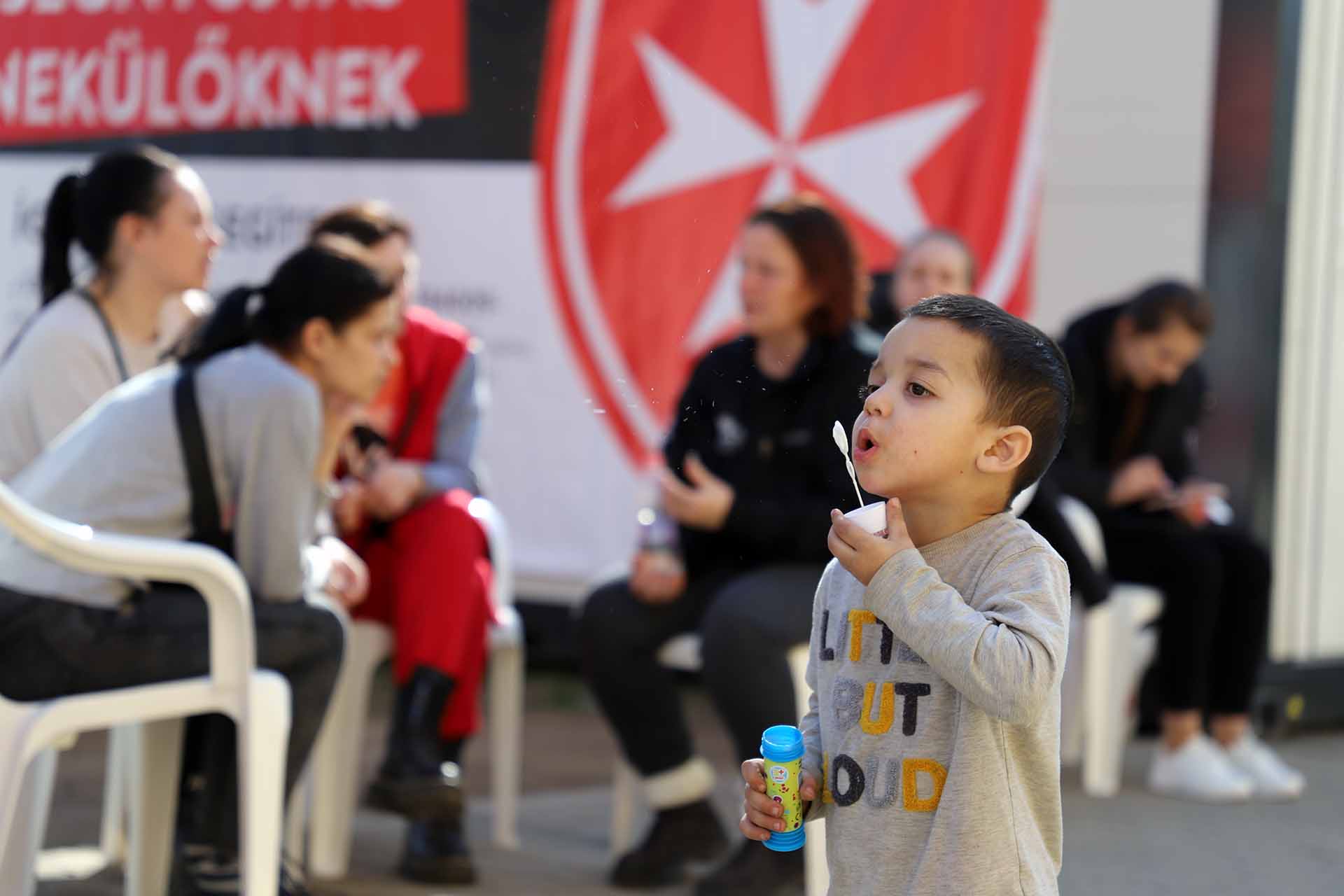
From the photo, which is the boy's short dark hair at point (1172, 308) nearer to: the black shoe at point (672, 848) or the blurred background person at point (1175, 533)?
the blurred background person at point (1175, 533)

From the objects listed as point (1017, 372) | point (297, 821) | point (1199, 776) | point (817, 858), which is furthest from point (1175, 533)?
point (1017, 372)

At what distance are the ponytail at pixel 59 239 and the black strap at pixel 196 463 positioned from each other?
638mm

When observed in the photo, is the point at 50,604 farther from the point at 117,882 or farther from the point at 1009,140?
the point at 1009,140

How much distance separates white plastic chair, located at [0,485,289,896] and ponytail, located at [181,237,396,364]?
19.4 inches

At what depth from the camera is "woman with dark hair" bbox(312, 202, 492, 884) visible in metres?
3.31

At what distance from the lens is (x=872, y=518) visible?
5.14ft

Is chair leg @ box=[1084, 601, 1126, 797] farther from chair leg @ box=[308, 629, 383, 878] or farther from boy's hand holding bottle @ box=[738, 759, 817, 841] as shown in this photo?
boy's hand holding bottle @ box=[738, 759, 817, 841]

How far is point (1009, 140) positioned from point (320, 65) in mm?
2053

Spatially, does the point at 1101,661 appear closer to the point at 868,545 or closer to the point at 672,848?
the point at 672,848

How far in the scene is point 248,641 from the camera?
262cm

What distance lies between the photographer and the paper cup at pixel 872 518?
5.12 feet

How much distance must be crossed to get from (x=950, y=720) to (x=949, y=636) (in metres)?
0.11

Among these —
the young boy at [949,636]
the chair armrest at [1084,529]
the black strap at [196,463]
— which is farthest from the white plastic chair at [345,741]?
the young boy at [949,636]

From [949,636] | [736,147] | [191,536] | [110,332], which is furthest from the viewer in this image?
[736,147]
